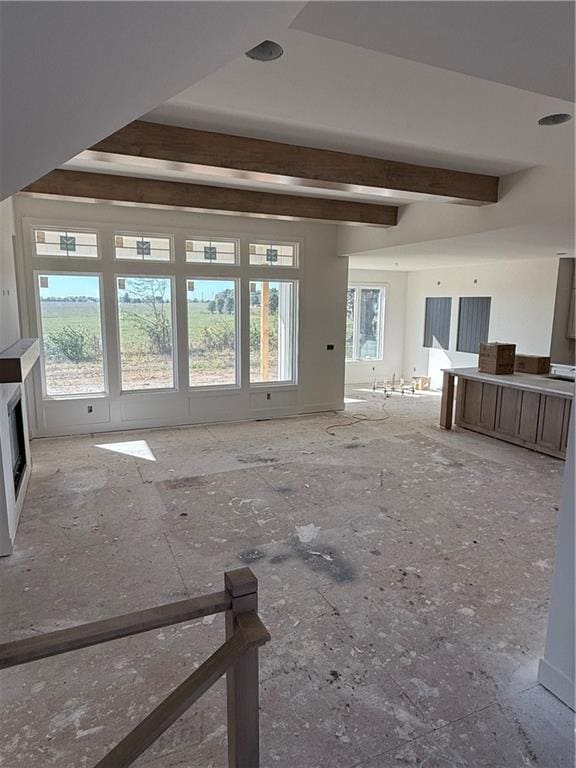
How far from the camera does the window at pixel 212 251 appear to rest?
6.63 m

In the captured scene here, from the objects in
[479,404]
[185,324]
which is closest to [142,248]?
[185,324]

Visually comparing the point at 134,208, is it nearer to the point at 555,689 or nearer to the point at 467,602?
the point at 467,602

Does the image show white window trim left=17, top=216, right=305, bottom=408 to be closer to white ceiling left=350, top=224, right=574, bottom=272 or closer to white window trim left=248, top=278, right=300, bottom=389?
white window trim left=248, top=278, right=300, bottom=389

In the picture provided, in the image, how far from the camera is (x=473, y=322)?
9.27 m

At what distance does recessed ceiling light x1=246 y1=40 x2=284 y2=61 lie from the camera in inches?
77.4

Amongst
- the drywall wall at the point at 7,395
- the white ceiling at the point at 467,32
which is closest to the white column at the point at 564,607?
the white ceiling at the point at 467,32

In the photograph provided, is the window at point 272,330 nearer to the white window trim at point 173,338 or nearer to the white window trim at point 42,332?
the white window trim at point 173,338

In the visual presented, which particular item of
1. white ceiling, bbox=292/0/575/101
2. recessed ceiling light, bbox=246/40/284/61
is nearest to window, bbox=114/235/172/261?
recessed ceiling light, bbox=246/40/284/61

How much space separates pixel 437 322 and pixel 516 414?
447cm

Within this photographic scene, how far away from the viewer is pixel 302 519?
3.92 metres

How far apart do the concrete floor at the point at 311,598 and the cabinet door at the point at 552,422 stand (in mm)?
319

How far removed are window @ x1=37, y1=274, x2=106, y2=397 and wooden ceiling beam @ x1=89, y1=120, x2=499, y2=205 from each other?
318 cm

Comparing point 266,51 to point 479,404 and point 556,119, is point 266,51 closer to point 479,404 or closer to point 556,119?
point 556,119

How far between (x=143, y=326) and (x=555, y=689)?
595cm
